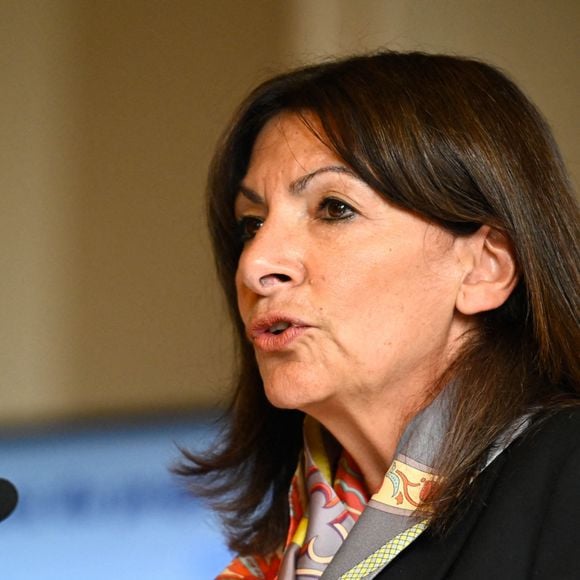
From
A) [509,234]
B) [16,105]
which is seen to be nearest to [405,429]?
[509,234]

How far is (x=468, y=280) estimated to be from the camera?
1425 mm

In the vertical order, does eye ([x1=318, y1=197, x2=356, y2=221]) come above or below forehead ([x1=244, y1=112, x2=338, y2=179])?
below

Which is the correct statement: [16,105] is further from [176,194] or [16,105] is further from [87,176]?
[176,194]

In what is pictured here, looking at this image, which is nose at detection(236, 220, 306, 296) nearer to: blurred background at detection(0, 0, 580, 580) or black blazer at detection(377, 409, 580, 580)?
black blazer at detection(377, 409, 580, 580)

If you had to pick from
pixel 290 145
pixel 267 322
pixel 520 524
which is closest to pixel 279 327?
pixel 267 322

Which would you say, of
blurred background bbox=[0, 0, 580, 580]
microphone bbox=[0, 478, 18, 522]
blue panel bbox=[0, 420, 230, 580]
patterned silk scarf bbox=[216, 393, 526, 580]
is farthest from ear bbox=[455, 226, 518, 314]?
blurred background bbox=[0, 0, 580, 580]

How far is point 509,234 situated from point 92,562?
1.41m

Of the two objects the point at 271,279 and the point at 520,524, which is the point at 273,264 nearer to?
the point at 271,279

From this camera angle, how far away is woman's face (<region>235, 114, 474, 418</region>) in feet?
4.52

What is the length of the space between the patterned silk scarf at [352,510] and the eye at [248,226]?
32cm

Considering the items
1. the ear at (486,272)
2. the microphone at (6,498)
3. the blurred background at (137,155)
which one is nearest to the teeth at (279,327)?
the ear at (486,272)

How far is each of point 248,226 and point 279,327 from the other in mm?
275

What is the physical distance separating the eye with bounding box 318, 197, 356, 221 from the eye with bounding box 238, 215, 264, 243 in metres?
0.17

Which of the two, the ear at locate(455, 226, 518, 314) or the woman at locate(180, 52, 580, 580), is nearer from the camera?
the woman at locate(180, 52, 580, 580)
